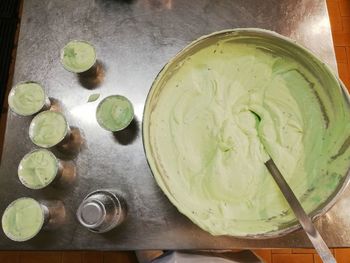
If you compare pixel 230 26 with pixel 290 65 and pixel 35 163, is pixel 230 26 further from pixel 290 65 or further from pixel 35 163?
pixel 35 163

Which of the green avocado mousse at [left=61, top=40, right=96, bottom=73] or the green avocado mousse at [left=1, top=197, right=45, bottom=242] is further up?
the green avocado mousse at [left=61, top=40, right=96, bottom=73]

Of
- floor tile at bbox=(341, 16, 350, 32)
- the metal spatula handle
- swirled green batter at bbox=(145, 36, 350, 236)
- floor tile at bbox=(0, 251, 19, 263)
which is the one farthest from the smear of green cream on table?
floor tile at bbox=(341, 16, 350, 32)

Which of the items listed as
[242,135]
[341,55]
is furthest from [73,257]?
[341,55]

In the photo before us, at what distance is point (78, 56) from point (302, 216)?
0.79 metres

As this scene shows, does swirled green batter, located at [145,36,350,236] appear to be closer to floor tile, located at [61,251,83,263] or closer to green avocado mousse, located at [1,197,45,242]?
green avocado mousse, located at [1,197,45,242]

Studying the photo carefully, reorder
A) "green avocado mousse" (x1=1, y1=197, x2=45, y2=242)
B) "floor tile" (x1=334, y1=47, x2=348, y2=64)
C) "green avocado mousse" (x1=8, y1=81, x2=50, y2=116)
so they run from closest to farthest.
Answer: "green avocado mousse" (x1=1, y1=197, x2=45, y2=242), "green avocado mousse" (x1=8, y1=81, x2=50, y2=116), "floor tile" (x1=334, y1=47, x2=348, y2=64)

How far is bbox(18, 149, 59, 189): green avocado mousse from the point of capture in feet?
3.34

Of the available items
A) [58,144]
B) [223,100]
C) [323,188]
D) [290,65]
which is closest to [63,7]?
[58,144]

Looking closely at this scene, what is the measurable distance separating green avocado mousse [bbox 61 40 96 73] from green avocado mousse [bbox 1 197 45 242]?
16.5 inches

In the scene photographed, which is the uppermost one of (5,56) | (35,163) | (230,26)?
(5,56)

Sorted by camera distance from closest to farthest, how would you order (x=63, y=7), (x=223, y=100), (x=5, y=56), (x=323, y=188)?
1. (x=323, y=188)
2. (x=223, y=100)
3. (x=63, y=7)
4. (x=5, y=56)

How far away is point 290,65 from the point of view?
949 millimetres

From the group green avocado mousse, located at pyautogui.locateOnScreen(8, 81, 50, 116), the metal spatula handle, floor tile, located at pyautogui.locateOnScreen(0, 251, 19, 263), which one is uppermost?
green avocado mousse, located at pyautogui.locateOnScreen(8, 81, 50, 116)

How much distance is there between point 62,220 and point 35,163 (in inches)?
7.4
